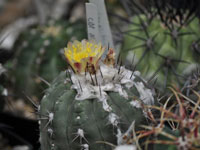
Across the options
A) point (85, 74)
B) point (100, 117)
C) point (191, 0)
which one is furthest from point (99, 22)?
A: point (191, 0)

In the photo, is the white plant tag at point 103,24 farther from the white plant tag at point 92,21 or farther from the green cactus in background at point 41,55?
the green cactus in background at point 41,55

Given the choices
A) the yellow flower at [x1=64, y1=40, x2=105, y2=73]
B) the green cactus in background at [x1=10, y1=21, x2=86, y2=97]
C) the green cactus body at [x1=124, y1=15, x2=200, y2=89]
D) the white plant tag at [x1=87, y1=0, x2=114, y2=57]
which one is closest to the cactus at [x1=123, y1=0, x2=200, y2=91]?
the green cactus body at [x1=124, y1=15, x2=200, y2=89]

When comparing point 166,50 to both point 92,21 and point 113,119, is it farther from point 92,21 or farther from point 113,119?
point 113,119

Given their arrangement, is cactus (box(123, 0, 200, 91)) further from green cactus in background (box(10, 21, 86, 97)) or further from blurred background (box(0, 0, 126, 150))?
green cactus in background (box(10, 21, 86, 97))

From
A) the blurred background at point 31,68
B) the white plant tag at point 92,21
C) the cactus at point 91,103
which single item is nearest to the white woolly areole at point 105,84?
the cactus at point 91,103

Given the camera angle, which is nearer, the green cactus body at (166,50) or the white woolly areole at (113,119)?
the white woolly areole at (113,119)

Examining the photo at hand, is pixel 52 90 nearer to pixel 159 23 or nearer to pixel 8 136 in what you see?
pixel 159 23

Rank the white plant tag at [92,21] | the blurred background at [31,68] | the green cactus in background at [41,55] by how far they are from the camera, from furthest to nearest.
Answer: the green cactus in background at [41,55]
the blurred background at [31,68]
the white plant tag at [92,21]
